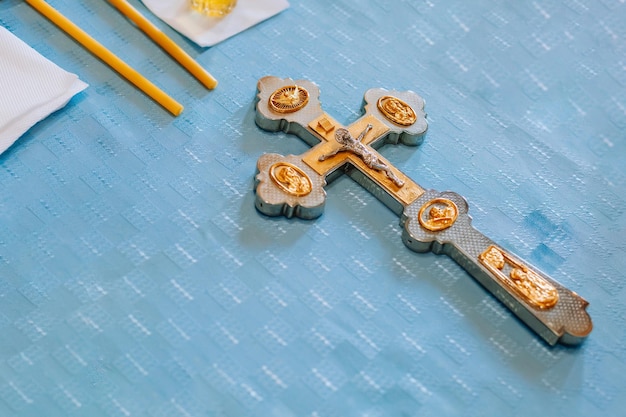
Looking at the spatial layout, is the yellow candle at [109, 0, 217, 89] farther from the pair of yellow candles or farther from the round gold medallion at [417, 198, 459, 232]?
the round gold medallion at [417, 198, 459, 232]

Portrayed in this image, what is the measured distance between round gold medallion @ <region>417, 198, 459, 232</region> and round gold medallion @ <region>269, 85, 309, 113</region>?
0.19 meters

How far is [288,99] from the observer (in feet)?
3.64

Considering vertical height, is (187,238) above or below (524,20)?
below

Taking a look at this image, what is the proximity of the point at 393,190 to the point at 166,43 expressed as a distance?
0.33m

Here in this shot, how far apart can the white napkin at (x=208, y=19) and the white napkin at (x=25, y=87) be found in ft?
0.49

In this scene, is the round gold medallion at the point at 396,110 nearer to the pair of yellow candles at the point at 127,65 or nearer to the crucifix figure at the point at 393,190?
the crucifix figure at the point at 393,190

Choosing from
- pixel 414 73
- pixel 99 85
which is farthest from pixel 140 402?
pixel 414 73

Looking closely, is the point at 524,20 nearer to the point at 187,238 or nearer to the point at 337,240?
the point at 337,240

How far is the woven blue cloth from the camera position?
93 centimetres

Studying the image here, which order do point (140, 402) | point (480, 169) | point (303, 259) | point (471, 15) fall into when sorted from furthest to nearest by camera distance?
point (471, 15)
point (480, 169)
point (303, 259)
point (140, 402)

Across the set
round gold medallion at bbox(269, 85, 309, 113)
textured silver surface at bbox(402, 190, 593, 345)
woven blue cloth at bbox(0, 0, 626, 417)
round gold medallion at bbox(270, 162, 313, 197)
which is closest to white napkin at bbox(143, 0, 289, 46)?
woven blue cloth at bbox(0, 0, 626, 417)

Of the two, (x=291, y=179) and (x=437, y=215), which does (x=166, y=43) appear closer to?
(x=291, y=179)

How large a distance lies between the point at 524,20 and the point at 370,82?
250 millimetres

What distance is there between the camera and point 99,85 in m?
1.13
